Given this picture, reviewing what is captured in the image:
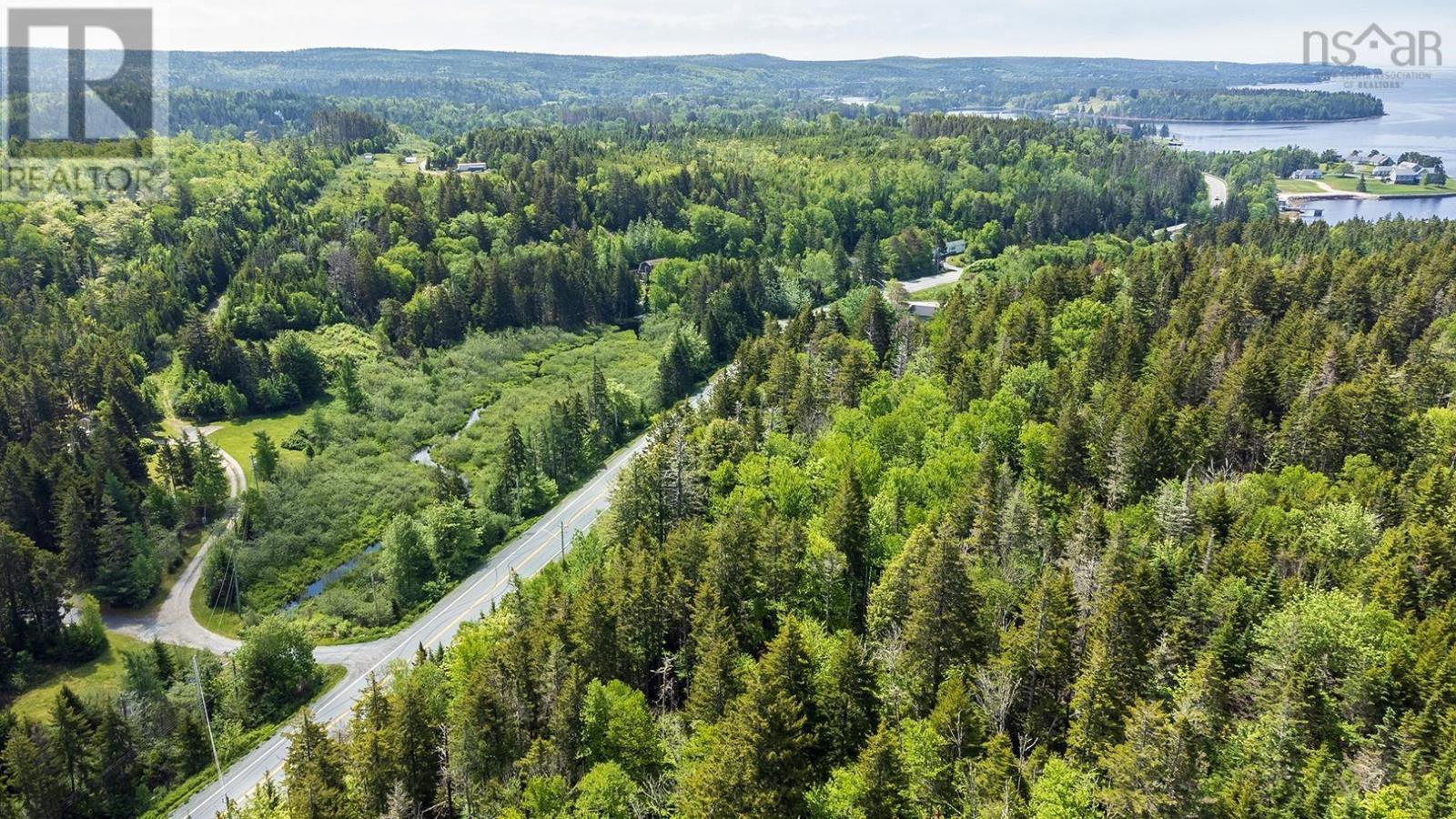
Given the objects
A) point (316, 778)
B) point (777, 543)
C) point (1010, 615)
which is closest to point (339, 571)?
point (316, 778)

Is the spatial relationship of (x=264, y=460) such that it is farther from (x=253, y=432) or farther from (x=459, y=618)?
(x=459, y=618)

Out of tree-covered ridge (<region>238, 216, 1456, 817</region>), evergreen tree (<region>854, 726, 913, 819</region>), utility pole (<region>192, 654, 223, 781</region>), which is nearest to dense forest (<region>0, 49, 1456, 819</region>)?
evergreen tree (<region>854, 726, 913, 819</region>)

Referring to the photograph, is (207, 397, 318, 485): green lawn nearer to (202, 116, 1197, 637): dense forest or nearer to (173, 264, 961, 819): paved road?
(202, 116, 1197, 637): dense forest

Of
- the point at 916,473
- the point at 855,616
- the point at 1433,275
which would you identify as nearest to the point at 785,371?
the point at 916,473

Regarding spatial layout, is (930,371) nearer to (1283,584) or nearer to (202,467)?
(1283,584)

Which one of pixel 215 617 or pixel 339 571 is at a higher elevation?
pixel 339 571

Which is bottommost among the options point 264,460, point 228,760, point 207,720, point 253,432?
point 228,760
